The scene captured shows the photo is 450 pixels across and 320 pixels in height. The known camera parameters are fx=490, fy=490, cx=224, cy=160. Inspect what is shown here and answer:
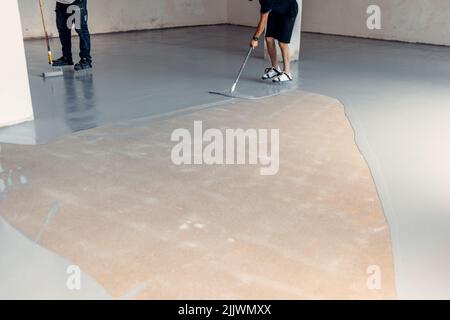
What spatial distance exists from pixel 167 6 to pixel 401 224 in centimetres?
847

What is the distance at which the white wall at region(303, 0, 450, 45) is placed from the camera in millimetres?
7578

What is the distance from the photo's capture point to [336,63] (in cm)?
620

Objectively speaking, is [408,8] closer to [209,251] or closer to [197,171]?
[197,171]

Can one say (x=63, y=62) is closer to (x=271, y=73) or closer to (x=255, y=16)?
(x=271, y=73)

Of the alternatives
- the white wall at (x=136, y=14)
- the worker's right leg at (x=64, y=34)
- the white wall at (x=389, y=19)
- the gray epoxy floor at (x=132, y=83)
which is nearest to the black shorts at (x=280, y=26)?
the gray epoxy floor at (x=132, y=83)

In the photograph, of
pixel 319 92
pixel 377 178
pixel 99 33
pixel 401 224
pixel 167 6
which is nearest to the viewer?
pixel 401 224

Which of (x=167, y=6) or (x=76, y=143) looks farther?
(x=167, y=6)

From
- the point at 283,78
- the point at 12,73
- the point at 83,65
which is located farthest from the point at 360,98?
the point at 83,65

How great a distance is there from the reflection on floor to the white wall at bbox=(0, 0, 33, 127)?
607 millimetres

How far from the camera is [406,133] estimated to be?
3.61m

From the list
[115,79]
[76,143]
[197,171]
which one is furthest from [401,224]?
[115,79]

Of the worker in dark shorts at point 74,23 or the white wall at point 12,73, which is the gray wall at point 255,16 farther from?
the white wall at point 12,73

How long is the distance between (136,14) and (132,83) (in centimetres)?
489

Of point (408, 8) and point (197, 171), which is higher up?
point (408, 8)
